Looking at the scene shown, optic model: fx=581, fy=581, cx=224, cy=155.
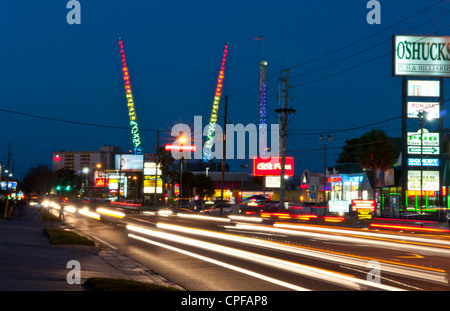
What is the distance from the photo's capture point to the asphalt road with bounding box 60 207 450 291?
13156 millimetres

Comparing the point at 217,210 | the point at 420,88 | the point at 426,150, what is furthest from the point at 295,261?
the point at 420,88

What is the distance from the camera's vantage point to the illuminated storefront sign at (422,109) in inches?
2195

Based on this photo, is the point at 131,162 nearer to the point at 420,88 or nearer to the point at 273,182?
the point at 273,182

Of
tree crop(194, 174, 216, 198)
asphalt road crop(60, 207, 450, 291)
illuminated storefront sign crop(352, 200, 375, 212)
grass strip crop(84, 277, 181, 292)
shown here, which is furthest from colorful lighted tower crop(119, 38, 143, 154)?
grass strip crop(84, 277, 181, 292)

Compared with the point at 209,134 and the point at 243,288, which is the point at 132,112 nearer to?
the point at 209,134

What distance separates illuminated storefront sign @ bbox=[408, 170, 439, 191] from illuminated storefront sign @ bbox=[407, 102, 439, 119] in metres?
5.58

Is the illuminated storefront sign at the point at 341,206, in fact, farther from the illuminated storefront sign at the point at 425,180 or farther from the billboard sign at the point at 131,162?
the billboard sign at the point at 131,162

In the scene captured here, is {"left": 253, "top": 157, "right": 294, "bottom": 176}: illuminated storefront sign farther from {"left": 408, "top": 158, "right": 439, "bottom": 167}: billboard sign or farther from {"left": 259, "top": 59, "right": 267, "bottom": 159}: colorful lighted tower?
{"left": 408, "top": 158, "right": 439, "bottom": 167}: billboard sign

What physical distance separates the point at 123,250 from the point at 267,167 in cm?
7996

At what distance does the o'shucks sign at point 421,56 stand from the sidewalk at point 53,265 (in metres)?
42.0

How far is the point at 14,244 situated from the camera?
21594mm

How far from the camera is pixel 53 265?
51.9ft
